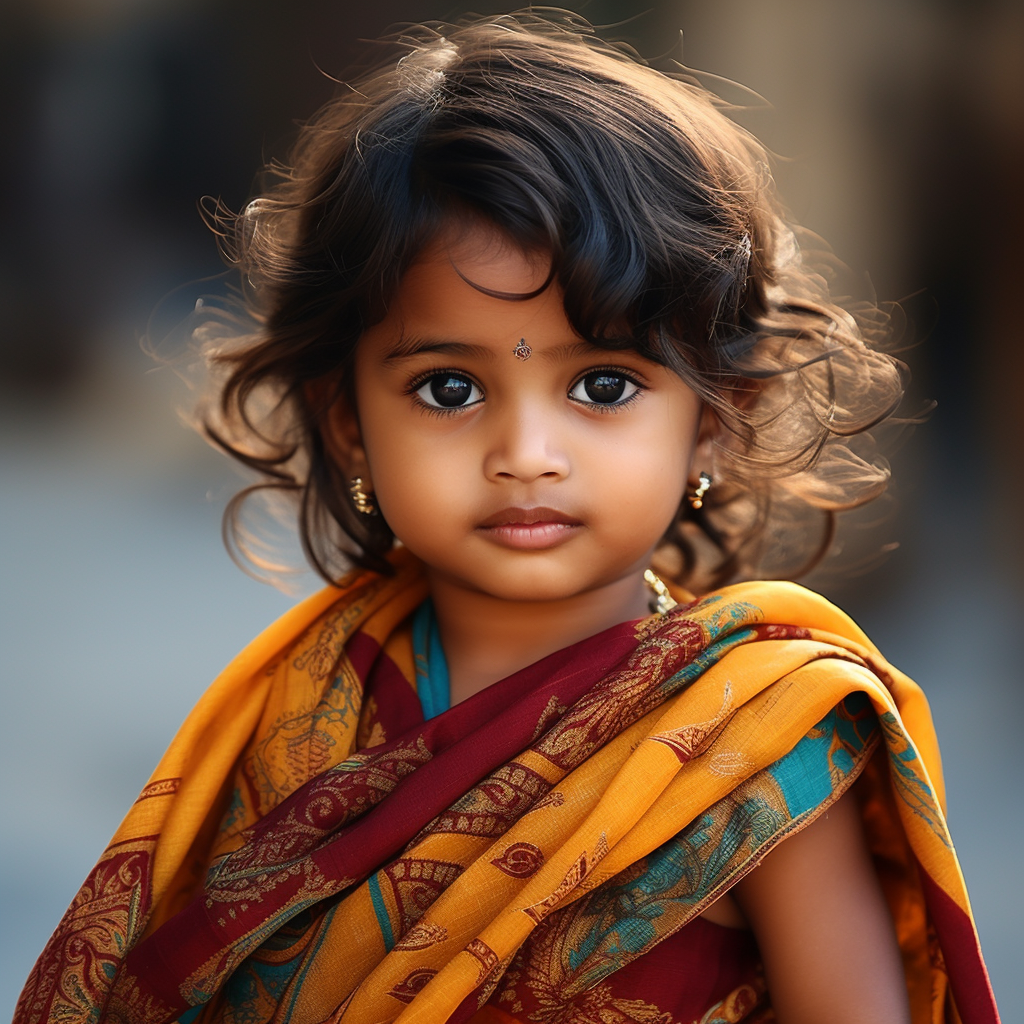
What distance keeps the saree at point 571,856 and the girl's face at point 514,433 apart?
0.10 metres

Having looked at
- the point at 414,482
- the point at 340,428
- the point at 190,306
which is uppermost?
the point at 190,306

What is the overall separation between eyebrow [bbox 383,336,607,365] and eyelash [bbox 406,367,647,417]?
0.02m

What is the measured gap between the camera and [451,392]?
1072 millimetres

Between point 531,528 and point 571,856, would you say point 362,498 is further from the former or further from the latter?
point 571,856

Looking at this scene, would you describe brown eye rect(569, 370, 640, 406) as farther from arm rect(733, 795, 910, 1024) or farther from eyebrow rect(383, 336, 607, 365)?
arm rect(733, 795, 910, 1024)

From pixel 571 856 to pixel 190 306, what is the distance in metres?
6.82

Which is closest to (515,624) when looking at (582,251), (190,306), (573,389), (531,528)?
(531,528)

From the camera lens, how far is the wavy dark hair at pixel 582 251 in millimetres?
1038

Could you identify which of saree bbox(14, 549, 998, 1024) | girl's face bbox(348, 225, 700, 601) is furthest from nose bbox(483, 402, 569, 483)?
saree bbox(14, 549, 998, 1024)

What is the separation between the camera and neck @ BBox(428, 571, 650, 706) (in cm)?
117

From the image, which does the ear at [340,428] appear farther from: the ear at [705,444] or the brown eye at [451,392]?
the ear at [705,444]

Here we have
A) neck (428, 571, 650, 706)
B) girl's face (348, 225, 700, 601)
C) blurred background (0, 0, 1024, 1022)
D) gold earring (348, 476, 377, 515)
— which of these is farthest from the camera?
blurred background (0, 0, 1024, 1022)

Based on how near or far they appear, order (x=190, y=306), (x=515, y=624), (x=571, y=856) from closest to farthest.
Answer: (x=571, y=856)
(x=515, y=624)
(x=190, y=306)

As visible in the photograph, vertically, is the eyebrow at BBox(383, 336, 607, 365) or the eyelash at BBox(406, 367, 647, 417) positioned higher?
the eyebrow at BBox(383, 336, 607, 365)
